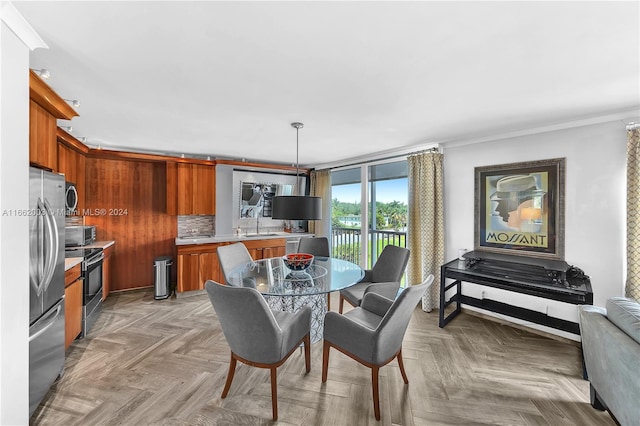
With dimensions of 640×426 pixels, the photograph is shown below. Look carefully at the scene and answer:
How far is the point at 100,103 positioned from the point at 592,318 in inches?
168

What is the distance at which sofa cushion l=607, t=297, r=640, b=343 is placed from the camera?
1.57 m

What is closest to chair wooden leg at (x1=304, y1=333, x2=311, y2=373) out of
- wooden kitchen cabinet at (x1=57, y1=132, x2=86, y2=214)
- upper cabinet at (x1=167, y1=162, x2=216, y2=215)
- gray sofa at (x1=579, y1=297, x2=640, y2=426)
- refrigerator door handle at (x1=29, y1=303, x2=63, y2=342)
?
refrigerator door handle at (x1=29, y1=303, x2=63, y2=342)

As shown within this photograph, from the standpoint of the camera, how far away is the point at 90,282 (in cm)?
305

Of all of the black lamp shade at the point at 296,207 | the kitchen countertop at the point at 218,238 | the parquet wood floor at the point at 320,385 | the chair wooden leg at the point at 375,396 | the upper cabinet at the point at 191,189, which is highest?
the upper cabinet at the point at 191,189

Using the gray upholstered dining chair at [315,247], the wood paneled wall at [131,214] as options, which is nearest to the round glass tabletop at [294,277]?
the gray upholstered dining chair at [315,247]

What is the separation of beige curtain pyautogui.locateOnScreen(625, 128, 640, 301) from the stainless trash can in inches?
217

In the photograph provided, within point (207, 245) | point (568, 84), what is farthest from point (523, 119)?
point (207, 245)

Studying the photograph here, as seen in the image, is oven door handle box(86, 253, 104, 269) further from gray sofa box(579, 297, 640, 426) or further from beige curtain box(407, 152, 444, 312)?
gray sofa box(579, 297, 640, 426)

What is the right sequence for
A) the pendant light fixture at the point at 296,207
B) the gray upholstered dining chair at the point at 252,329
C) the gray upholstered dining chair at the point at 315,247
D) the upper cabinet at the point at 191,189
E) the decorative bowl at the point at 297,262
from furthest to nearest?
1. the upper cabinet at the point at 191,189
2. the gray upholstered dining chair at the point at 315,247
3. the decorative bowl at the point at 297,262
4. the pendant light fixture at the point at 296,207
5. the gray upholstered dining chair at the point at 252,329

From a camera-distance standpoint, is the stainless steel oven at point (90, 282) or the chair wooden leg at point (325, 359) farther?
the stainless steel oven at point (90, 282)

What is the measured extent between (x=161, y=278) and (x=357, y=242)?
11.0 ft

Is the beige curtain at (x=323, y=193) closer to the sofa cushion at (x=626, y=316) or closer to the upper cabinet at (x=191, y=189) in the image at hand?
the upper cabinet at (x=191, y=189)

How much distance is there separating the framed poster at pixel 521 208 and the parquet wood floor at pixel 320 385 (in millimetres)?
1021

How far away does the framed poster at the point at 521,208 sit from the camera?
2.96 m
